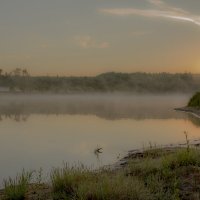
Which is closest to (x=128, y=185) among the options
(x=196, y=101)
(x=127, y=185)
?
(x=127, y=185)

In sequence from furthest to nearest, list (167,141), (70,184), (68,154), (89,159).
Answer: (167,141) < (68,154) < (89,159) < (70,184)

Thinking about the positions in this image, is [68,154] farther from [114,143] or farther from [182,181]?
[182,181]

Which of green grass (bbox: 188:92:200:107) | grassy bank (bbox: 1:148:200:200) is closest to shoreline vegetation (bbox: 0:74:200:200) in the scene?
grassy bank (bbox: 1:148:200:200)

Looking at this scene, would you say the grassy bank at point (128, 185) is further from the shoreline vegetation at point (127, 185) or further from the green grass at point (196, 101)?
the green grass at point (196, 101)

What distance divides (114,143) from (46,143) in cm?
273

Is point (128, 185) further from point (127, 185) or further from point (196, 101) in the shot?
point (196, 101)

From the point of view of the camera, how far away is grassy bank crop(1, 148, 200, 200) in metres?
7.89

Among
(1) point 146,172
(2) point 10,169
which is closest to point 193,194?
(1) point 146,172

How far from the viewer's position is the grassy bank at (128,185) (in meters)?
7.89

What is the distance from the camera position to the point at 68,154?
16.0m

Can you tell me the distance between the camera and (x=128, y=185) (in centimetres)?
815

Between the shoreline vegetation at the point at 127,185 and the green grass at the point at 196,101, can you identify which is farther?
the green grass at the point at 196,101

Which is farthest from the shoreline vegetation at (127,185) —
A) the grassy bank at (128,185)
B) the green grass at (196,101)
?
the green grass at (196,101)

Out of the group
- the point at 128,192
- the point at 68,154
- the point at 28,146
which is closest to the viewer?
the point at 128,192
